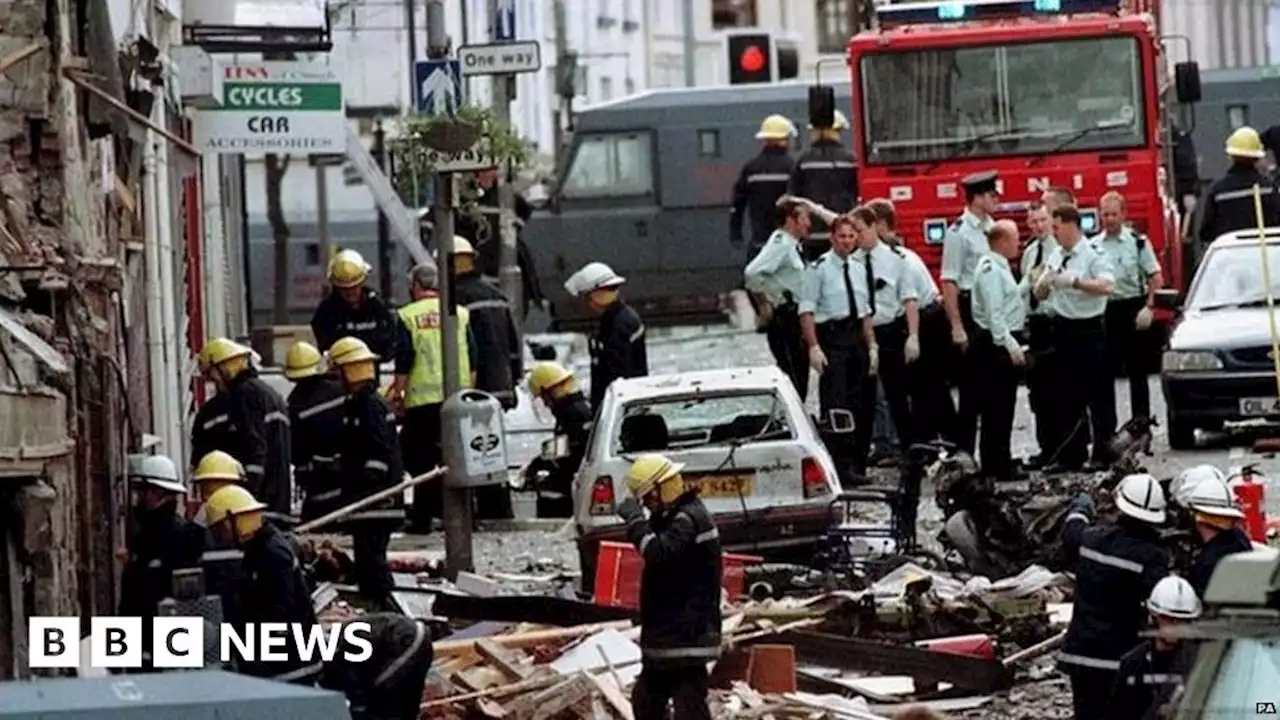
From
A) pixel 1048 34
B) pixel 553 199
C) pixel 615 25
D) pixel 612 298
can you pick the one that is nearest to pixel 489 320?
pixel 612 298

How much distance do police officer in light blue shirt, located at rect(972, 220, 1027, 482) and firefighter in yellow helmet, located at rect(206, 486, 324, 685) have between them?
354 inches

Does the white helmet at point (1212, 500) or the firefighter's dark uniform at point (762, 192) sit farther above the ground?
the firefighter's dark uniform at point (762, 192)

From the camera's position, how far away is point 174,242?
25.5m

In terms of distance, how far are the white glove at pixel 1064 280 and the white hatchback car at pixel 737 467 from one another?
4293 mm

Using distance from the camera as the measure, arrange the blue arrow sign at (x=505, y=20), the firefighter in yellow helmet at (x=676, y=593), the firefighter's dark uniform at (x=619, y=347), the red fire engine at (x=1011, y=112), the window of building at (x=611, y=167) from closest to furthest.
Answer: the firefighter in yellow helmet at (x=676, y=593), the firefighter's dark uniform at (x=619, y=347), the red fire engine at (x=1011, y=112), the blue arrow sign at (x=505, y=20), the window of building at (x=611, y=167)

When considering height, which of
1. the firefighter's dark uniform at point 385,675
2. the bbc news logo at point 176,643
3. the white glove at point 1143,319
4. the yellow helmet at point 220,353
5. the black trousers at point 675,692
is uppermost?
the yellow helmet at point 220,353

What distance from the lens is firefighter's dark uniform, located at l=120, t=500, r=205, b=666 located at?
1606cm

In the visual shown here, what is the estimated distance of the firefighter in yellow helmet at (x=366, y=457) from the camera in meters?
20.4

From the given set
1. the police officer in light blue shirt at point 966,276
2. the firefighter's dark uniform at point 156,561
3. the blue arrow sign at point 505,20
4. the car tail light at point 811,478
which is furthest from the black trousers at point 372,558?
the blue arrow sign at point 505,20

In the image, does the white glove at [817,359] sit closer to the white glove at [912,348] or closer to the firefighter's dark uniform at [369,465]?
the white glove at [912,348]

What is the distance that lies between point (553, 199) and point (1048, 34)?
12.0 m

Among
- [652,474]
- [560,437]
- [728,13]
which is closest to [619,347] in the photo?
[560,437]

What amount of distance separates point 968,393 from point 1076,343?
72cm

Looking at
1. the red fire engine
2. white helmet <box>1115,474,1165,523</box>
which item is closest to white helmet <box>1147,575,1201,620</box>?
white helmet <box>1115,474,1165,523</box>
